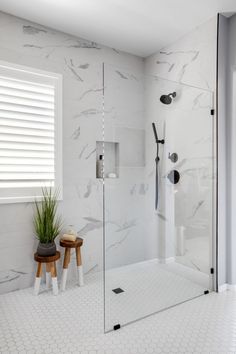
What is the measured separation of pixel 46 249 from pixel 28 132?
3.55 ft

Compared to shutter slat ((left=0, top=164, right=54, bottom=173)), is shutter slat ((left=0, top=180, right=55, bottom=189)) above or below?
below

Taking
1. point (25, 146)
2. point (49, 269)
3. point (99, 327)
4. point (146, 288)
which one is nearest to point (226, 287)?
point (146, 288)

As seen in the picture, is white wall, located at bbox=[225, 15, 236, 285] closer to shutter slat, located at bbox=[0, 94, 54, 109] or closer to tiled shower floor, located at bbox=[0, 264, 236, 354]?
tiled shower floor, located at bbox=[0, 264, 236, 354]

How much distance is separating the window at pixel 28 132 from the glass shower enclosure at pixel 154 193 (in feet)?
2.71

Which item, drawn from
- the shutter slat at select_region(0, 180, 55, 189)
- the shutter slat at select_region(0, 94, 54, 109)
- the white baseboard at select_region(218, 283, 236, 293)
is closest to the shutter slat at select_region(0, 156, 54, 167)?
the shutter slat at select_region(0, 180, 55, 189)

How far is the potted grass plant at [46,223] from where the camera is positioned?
2.32 meters

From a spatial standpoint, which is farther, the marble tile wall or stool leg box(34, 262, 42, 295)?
stool leg box(34, 262, 42, 295)

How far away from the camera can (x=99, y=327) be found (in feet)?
6.07

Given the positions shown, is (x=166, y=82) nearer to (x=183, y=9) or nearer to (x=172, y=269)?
(x=183, y=9)

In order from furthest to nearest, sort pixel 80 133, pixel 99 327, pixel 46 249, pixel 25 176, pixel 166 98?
1. pixel 80 133
2. pixel 25 176
3. pixel 46 249
4. pixel 166 98
5. pixel 99 327

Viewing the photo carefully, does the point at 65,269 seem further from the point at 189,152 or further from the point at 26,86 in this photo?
the point at 26,86

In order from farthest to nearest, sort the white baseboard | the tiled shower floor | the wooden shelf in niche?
the white baseboard → the wooden shelf in niche → the tiled shower floor

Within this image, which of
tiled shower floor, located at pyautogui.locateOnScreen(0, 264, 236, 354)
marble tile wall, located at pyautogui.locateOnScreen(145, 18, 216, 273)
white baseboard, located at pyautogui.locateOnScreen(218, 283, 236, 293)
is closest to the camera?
tiled shower floor, located at pyautogui.locateOnScreen(0, 264, 236, 354)

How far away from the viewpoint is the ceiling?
216 centimetres
